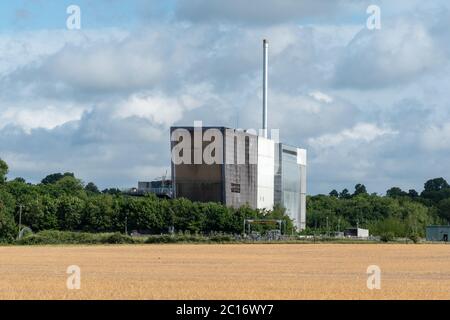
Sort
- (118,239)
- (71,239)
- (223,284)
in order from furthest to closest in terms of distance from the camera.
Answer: (71,239), (118,239), (223,284)

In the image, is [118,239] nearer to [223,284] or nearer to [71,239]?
[71,239]

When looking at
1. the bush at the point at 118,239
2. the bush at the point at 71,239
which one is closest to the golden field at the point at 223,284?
the bush at the point at 118,239

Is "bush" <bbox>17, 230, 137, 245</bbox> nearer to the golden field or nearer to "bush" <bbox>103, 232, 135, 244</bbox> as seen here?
"bush" <bbox>103, 232, 135, 244</bbox>

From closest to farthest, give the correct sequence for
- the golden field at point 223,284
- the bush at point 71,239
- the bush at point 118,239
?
the golden field at point 223,284
the bush at point 71,239
the bush at point 118,239

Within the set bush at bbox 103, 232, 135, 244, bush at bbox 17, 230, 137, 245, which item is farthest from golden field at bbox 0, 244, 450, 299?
bush at bbox 17, 230, 137, 245

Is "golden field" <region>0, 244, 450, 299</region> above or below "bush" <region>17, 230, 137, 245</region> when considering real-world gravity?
below

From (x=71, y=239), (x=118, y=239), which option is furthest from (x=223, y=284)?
(x=71, y=239)

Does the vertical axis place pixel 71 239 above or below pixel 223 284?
above

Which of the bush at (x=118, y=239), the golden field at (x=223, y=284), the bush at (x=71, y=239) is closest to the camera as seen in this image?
the golden field at (x=223, y=284)

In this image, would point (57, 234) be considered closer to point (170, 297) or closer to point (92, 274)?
point (92, 274)

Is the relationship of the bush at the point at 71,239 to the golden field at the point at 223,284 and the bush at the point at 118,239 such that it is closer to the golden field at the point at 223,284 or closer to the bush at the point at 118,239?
the bush at the point at 118,239
